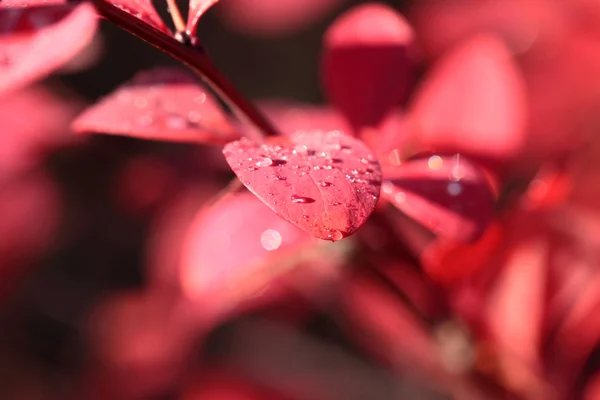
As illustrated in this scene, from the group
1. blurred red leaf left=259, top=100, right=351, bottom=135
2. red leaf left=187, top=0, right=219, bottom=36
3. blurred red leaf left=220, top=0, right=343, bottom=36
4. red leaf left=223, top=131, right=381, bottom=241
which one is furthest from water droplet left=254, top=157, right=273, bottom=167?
blurred red leaf left=220, top=0, right=343, bottom=36

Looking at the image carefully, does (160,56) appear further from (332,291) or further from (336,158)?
(336,158)

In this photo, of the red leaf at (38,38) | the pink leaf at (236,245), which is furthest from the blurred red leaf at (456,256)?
the red leaf at (38,38)

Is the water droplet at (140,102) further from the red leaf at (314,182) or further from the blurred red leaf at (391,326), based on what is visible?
the blurred red leaf at (391,326)

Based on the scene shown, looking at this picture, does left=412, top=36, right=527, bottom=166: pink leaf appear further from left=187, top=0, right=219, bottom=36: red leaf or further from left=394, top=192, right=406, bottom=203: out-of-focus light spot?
left=187, top=0, right=219, bottom=36: red leaf

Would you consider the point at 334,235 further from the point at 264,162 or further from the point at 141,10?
the point at 141,10

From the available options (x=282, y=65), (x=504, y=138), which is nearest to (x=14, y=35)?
(x=504, y=138)
